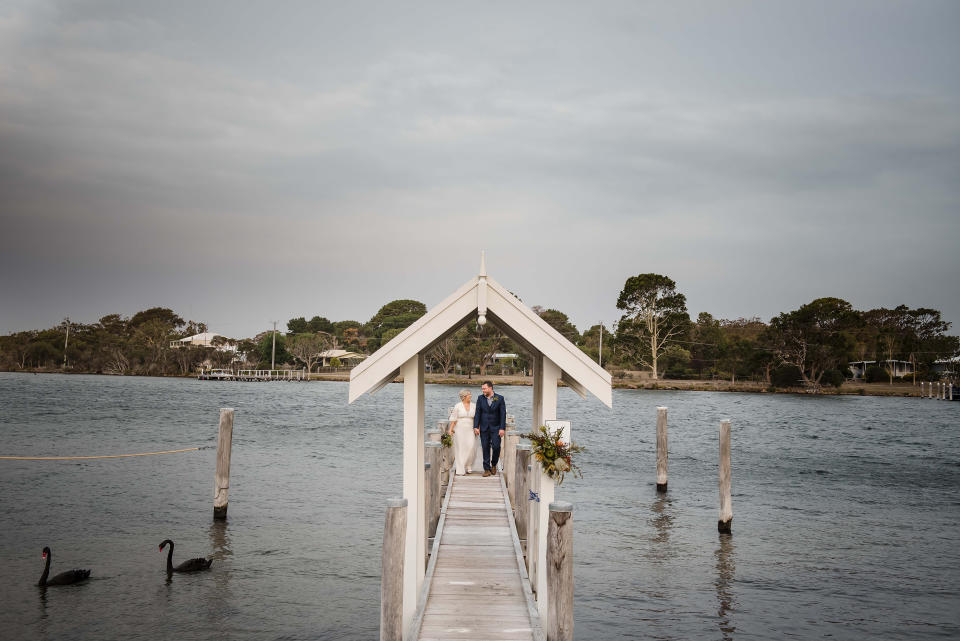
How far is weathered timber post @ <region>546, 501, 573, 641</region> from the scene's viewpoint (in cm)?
684

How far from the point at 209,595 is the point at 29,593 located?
3.13 m

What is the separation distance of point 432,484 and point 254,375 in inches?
4735

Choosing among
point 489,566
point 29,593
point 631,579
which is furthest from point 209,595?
point 631,579

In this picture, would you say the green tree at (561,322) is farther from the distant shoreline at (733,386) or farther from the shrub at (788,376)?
the shrub at (788,376)

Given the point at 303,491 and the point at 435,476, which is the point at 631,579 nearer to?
the point at 435,476

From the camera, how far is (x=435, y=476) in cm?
1189

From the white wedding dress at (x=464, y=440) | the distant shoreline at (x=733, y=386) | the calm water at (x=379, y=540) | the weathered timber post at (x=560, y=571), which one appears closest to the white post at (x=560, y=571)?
the weathered timber post at (x=560, y=571)

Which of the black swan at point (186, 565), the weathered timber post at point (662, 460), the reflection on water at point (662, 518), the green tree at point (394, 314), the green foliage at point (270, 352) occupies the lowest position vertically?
the reflection on water at point (662, 518)

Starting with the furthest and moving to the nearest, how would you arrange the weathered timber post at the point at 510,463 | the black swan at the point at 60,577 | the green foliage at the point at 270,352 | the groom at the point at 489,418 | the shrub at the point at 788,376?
1. the green foliage at the point at 270,352
2. the shrub at the point at 788,376
3. the groom at the point at 489,418
4. the weathered timber post at the point at 510,463
5. the black swan at the point at 60,577

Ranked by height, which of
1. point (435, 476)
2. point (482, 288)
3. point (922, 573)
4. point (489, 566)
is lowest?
point (922, 573)

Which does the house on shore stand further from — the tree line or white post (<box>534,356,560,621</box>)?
white post (<box>534,356,560,621</box>)

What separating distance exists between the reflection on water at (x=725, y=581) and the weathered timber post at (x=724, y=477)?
0.34 meters

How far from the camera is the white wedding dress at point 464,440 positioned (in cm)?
1594

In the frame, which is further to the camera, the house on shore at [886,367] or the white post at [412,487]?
the house on shore at [886,367]
